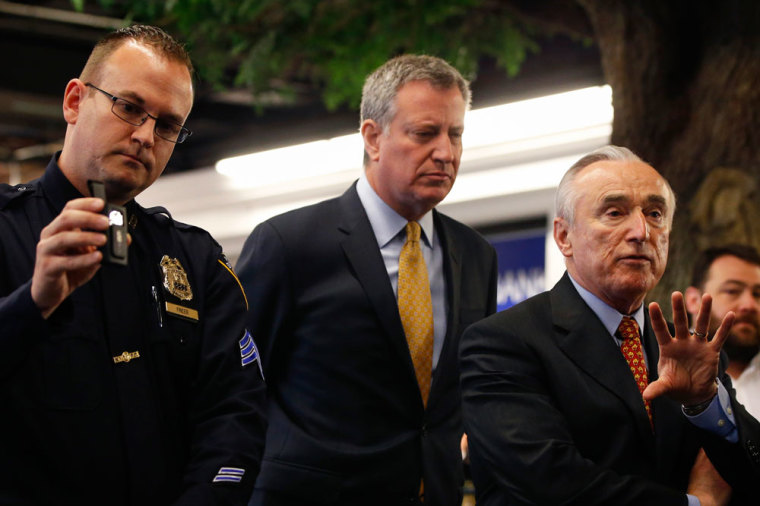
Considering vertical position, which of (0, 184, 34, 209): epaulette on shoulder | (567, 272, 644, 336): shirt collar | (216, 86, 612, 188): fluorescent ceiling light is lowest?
(567, 272, 644, 336): shirt collar

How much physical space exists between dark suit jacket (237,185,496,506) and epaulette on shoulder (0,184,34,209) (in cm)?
101

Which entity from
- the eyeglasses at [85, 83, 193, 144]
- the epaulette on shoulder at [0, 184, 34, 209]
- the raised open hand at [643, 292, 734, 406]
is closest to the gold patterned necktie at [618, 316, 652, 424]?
the raised open hand at [643, 292, 734, 406]

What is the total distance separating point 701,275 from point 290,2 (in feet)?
7.54

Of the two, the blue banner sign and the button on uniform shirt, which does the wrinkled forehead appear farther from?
the blue banner sign

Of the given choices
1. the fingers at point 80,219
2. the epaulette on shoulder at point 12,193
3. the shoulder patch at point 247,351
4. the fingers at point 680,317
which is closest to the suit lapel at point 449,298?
the shoulder patch at point 247,351

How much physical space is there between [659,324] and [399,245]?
1.12 meters

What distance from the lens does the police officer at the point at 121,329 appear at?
202 cm

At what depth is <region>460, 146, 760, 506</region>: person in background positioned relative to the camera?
2.40m

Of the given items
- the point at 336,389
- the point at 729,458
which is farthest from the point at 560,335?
the point at 336,389

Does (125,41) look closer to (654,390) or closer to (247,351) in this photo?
(247,351)

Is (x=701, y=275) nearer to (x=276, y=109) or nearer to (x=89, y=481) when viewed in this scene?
(x=89, y=481)

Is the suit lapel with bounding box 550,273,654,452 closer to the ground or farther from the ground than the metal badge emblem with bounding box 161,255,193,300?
closer to the ground

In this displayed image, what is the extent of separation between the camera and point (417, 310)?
10.6 ft

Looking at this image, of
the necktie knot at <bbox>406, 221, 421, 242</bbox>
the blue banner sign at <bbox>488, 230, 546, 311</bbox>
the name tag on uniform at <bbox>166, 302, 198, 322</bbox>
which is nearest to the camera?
the name tag on uniform at <bbox>166, 302, 198, 322</bbox>
